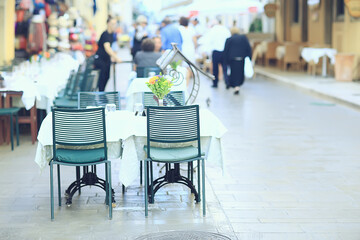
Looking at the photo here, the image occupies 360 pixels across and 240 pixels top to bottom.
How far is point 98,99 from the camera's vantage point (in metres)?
7.74

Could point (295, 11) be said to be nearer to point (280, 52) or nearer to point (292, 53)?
point (280, 52)

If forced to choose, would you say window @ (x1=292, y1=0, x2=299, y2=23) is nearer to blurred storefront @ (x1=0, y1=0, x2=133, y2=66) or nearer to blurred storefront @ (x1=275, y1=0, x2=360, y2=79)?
blurred storefront @ (x1=275, y1=0, x2=360, y2=79)

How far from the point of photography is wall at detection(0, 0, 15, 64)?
624 inches

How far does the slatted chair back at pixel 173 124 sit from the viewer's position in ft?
20.8

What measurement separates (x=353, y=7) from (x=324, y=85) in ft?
7.03

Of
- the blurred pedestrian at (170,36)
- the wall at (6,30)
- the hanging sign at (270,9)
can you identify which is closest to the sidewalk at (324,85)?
the hanging sign at (270,9)

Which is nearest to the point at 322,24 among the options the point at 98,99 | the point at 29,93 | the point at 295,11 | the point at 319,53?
the point at 319,53

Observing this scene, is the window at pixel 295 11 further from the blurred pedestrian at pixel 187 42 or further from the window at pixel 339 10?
the blurred pedestrian at pixel 187 42

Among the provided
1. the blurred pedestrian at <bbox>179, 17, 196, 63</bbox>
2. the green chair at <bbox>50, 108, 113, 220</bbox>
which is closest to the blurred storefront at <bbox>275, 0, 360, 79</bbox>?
the blurred pedestrian at <bbox>179, 17, 196, 63</bbox>

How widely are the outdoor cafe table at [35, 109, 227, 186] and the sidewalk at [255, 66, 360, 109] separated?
8.12 metres

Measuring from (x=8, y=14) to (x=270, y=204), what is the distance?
11.1 metres

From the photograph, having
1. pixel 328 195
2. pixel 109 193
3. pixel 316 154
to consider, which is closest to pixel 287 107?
pixel 316 154

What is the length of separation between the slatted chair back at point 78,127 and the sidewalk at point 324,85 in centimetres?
897

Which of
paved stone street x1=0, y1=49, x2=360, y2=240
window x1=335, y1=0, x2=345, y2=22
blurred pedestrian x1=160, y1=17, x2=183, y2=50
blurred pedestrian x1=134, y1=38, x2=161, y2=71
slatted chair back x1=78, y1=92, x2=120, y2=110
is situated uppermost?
window x1=335, y1=0, x2=345, y2=22
